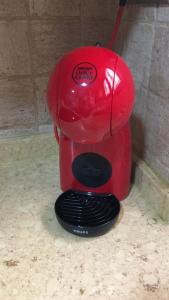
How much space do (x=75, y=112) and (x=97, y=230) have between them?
22 centimetres

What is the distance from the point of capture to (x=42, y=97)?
28.3 inches

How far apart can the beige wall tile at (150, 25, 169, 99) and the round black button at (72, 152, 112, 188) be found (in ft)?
0.57

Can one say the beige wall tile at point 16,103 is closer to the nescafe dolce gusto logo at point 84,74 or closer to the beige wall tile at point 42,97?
the beige wall tile at point 42,97

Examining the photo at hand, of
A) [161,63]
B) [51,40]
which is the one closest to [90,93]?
[161,63]

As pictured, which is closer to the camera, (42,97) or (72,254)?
(72,254)

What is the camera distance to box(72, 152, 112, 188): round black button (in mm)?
542

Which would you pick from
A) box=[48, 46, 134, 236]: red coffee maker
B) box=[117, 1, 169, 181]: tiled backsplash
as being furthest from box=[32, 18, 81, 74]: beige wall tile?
box=[48, 46, 134, 236]: red coffee maker

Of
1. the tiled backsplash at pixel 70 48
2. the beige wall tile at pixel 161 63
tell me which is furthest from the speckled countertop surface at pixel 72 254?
the beige wall tile at pixel 161 63

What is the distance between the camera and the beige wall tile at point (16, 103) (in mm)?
682

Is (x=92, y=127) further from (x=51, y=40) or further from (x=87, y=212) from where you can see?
(x=51, y=40)

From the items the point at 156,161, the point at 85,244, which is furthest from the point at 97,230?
the point at 156,161

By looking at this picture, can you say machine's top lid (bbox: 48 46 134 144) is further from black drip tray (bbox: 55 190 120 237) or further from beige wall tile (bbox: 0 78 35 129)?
beige wall tile (bbox: 0 78 35 129)

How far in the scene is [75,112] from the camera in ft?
1.34

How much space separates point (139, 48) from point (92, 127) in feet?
0.85
